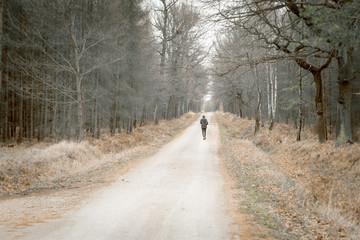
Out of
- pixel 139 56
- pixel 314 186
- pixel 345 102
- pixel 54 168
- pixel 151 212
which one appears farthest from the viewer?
pixel 139 56

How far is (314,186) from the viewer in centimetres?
952

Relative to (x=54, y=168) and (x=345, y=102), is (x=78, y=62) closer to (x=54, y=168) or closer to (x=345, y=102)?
(x=54, y=168)

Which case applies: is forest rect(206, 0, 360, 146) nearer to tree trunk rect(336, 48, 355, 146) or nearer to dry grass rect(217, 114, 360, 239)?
tree trunk rect(336, 48, 355, 146)

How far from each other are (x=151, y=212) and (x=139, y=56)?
2022 cm

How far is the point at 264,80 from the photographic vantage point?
1091 inches

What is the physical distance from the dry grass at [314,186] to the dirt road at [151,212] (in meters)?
1.53

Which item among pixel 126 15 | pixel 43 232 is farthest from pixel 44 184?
pixel 126 15

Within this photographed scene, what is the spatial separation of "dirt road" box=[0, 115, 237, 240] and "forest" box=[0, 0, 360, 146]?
5.07 metres

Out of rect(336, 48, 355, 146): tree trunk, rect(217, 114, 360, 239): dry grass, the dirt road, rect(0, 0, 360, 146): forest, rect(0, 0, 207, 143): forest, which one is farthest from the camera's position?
rect(0, 0, 207, 143): forest

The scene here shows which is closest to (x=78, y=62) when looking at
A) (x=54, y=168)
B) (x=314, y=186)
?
(x=54, y=168)

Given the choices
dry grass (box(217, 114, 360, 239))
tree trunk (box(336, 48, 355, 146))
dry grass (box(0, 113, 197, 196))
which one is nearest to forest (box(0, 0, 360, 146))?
tree trunk (box(336, 48, 355, 146))

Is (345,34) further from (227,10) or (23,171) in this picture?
(23,171)

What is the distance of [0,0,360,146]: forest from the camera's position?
30.6 feet

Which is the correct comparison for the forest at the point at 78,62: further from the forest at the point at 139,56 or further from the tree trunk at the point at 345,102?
the tree trunk at the point at 345,102
